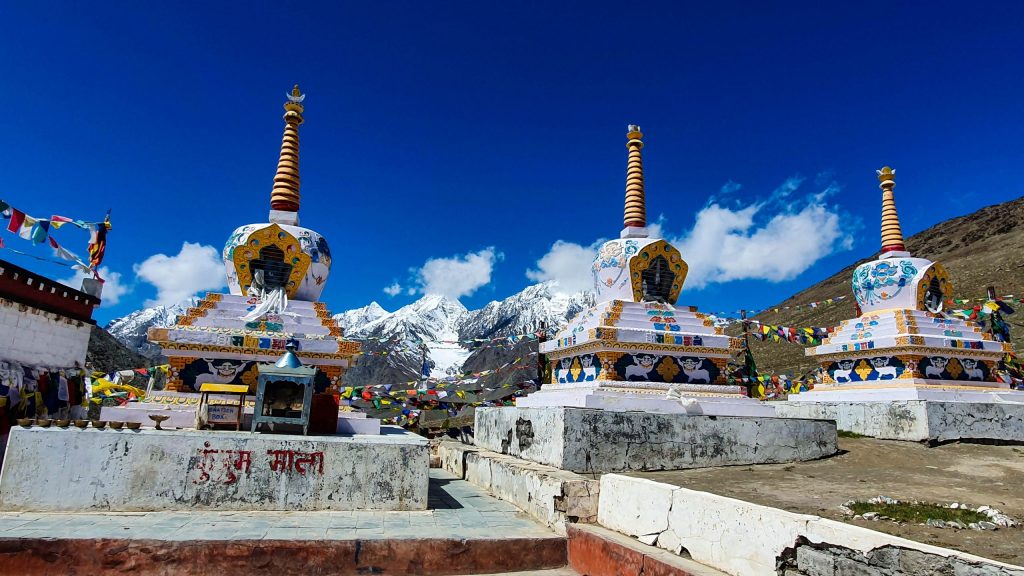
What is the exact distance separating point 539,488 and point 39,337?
8.11 m

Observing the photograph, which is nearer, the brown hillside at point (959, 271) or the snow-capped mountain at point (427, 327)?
the snow-capped mountain at point (427, 327)

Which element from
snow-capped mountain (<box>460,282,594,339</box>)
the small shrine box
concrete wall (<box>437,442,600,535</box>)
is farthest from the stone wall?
snow-capped mountain (<box>460,282,594,339</box>)

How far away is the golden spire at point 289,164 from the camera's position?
403 inches

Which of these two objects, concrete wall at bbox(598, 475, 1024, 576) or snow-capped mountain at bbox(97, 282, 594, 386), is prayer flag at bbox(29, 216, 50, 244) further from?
snow-capped mountain at bbox(97, 282, 594, 386)

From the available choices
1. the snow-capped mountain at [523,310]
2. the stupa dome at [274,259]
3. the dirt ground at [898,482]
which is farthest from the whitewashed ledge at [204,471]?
the snow-capped mountain at [523,310]

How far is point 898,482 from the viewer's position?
20.8 feet

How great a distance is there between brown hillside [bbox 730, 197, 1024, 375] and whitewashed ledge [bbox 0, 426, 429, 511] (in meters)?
22.5

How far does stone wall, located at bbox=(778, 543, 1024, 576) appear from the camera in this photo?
9.20 ft

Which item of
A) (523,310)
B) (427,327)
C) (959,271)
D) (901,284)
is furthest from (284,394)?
(427,327)

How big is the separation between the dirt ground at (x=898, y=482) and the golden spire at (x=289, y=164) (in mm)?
7228

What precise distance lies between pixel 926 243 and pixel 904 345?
63.0m

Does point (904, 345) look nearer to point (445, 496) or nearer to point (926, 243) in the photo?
point (445, 496)

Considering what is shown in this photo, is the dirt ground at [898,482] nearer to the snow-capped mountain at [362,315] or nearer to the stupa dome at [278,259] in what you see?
the stupa dome at [278,259]

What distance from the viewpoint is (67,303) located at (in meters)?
9.89
